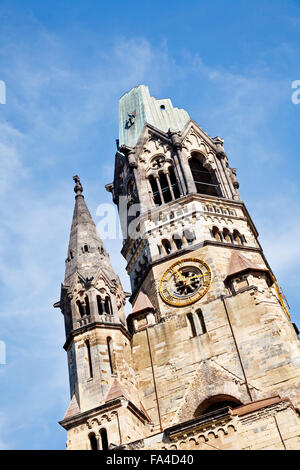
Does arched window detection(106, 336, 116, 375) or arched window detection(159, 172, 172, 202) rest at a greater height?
arched window detection(159, 172, 172, 202)

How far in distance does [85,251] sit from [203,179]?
39.5 ft

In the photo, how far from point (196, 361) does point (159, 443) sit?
5781 mm

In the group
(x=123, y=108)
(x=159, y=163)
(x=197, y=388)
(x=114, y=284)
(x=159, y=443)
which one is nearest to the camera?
(x=159, y=443)

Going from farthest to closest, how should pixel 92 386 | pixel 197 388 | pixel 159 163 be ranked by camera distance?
pixel 159 163 < pixel 197 388 < pixel 92 386

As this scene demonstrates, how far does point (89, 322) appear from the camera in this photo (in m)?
32.0

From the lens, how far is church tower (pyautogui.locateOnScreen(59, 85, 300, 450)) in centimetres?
2750

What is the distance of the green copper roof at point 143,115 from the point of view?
4697 cm

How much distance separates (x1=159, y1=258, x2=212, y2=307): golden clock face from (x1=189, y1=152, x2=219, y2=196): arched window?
803cm

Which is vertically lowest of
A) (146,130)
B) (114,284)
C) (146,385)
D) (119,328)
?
(146,385)

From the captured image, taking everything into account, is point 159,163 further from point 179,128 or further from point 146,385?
point 146,385

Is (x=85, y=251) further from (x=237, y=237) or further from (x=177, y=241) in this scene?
(x=237, y=237)

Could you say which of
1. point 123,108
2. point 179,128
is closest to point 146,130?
point 179,128

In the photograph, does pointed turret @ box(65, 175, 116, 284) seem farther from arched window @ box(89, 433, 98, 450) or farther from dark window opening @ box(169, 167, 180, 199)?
arched window @ box(89, 433, 98, 450)

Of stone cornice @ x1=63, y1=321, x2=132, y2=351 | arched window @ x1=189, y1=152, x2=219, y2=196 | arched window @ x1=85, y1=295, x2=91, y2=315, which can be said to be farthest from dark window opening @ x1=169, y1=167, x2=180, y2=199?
stone cornice @ x1=63, y1=321, x2=132, y2=351
